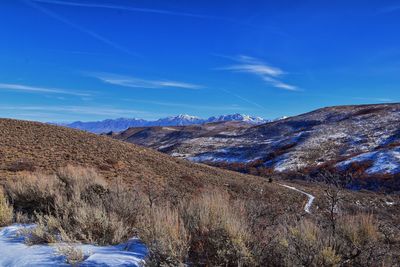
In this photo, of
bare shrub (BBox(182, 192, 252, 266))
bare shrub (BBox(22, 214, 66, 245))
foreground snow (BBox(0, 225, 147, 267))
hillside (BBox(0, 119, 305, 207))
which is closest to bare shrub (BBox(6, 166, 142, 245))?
bare shrub (BBox(22, 214, 66, 245))

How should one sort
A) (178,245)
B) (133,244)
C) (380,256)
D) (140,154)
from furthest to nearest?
(140,154) < (133,244) < (178,245) < (380,256)

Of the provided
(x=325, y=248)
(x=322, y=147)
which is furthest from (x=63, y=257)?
(x=322, y=147)

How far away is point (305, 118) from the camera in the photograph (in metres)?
95.6

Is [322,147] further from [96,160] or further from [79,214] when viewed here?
[79,214]

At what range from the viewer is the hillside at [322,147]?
1848 inches

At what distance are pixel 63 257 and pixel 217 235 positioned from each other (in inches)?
95.4

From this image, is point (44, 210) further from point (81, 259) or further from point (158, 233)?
point (158, 233)

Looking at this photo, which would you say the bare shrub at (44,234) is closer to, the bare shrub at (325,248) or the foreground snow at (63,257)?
the foreground snow at (63,257)

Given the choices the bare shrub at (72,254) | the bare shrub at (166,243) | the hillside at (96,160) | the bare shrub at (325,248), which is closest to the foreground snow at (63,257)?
the bare shrub at (72,254)

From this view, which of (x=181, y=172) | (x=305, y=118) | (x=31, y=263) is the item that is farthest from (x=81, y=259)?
(x=305, y=118)

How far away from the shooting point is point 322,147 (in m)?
62.4

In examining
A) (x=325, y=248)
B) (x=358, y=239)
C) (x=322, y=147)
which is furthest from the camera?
(x=322, y=147)

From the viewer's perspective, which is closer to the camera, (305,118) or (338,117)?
(338,117)

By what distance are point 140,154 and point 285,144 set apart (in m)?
46.6
